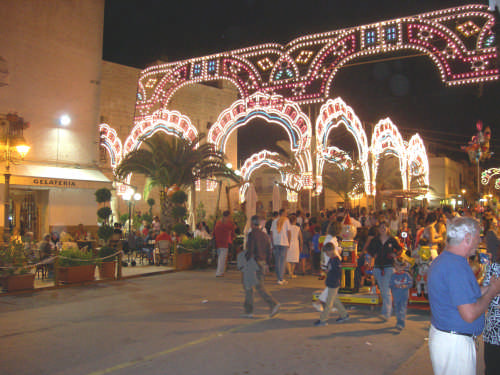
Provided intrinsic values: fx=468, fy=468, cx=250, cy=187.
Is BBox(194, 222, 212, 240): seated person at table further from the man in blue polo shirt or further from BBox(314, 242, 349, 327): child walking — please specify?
the man in blue polo shirt

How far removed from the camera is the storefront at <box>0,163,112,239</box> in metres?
18.0

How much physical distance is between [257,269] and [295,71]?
42.6 feet

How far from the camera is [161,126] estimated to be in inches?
947

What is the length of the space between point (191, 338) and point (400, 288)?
3.38 m

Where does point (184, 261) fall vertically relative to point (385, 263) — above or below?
below

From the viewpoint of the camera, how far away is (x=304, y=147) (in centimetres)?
2009

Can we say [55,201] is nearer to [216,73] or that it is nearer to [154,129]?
[154,129]

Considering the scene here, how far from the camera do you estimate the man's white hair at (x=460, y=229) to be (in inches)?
128

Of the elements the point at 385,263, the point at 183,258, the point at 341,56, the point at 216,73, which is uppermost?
the point at 216,73

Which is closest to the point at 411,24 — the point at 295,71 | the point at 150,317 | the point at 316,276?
the point at 295,71

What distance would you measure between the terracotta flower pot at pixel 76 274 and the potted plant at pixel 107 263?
399 mm

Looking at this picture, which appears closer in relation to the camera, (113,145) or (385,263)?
(385,263)

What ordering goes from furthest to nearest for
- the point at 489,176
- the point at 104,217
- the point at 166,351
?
the point at 489,176 < the point at 104,217 < the point at 166,351

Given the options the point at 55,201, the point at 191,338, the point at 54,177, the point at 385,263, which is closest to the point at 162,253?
the point at 54,177
